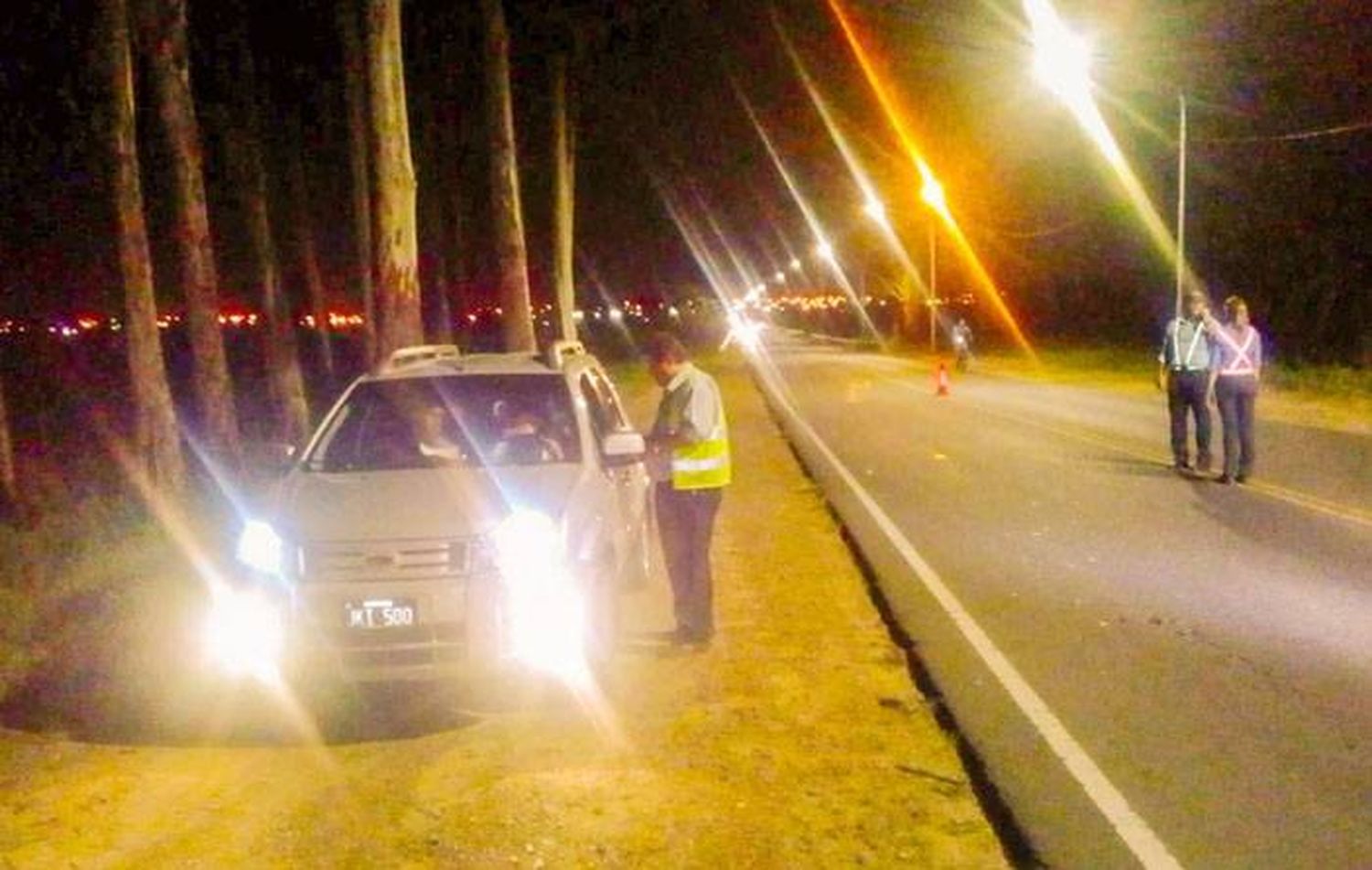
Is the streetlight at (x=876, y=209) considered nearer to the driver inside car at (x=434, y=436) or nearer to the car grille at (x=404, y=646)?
the driver inside car at (x=434, y=436)

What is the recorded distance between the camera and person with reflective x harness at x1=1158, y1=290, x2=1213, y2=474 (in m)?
16.7

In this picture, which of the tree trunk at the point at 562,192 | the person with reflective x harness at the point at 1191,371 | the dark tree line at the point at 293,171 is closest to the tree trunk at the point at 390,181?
the dark tree line at the point at 293,171

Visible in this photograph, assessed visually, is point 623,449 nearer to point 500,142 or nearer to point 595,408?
point 595,408

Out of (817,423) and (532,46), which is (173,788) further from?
(532,46)

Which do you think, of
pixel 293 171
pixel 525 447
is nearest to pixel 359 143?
pixel 293 171

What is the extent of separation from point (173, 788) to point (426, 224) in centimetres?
3596

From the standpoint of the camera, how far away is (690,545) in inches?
364

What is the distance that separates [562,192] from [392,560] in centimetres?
3287

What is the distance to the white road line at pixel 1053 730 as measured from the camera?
5.87 meters

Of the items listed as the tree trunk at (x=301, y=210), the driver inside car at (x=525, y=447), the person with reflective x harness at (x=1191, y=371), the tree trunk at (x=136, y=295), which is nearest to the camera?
the driver inside car at (x=525, y=447)

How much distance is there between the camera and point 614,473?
9.27 metres

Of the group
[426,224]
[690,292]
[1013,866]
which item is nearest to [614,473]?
[1013,866]

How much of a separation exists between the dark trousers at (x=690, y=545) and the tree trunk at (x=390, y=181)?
9.05 metres

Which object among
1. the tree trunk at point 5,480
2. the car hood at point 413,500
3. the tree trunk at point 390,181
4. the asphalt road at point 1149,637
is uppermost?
the tree trunk at point 390,181
